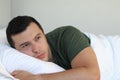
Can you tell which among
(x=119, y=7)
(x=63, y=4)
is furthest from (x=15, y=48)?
(x=119, y=7)

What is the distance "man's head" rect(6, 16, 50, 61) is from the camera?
1.13 m

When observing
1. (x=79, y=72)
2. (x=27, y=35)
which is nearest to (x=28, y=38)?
(x=27, y=35)

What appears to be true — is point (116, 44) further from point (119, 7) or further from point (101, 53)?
point (119, 7)

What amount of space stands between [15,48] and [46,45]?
16 cm

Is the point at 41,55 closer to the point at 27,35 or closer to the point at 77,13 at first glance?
the point at 27,35

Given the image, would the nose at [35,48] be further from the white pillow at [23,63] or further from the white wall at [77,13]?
the white wall at [77,13]

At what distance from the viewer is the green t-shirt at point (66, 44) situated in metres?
1.10

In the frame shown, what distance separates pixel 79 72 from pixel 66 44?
172 mm

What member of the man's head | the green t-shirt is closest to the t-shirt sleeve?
the green t-shirt

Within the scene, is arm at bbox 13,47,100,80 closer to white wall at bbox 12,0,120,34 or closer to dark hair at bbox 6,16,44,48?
dark hair at bbox 6,16,44,48

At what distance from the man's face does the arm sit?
137 millimetres

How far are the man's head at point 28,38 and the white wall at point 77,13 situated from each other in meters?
0.60

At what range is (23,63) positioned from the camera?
1.06 meters

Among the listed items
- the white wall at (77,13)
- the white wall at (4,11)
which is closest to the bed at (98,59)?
the white wall at (4,11)
